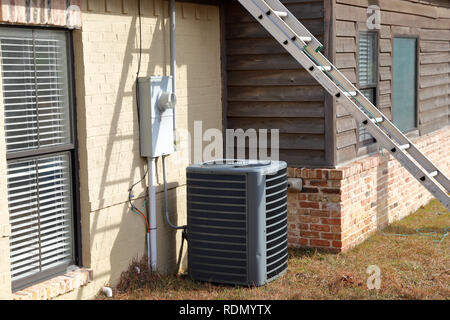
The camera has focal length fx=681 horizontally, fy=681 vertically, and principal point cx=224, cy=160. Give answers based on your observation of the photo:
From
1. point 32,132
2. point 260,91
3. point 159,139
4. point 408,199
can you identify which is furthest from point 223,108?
point 408,199

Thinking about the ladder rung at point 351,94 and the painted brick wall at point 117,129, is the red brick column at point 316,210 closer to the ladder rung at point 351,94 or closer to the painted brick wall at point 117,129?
the ladder rung at point 351,94

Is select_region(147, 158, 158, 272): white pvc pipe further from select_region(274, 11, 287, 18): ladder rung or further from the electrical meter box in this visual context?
select_region(274, 11, 287, 18): ladder rung

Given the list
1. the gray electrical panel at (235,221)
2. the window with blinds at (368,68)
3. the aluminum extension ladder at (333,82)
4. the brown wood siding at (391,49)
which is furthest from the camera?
the window with blinds at (368,68)

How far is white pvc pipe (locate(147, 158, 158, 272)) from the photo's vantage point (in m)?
6.57

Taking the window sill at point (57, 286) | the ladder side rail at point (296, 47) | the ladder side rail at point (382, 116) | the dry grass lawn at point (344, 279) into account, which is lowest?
the dry grass lawn at point (344, 279)

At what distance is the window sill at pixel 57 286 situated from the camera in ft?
17.2

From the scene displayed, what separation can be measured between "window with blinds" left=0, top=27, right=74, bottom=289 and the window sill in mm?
77

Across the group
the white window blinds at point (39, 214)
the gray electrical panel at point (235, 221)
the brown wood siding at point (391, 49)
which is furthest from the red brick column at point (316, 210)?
the white window blinds at point (39, 214)

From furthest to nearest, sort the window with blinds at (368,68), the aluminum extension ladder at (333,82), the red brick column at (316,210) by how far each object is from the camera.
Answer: the window with blinds at (368,68) < the red brick column at (316,210) < the aluminum extension ladder at (333,82)

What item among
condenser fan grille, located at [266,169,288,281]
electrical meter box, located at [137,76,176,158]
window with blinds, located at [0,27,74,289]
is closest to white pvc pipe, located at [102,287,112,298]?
window with blinds, located at [0,27,74,289]

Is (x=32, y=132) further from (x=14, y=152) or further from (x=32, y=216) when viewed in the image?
(x=32, y=216)

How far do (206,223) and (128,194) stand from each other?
0.79 meters

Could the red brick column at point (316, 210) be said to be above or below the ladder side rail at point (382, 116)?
below

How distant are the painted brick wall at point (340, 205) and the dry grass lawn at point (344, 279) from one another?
0.57 ft
